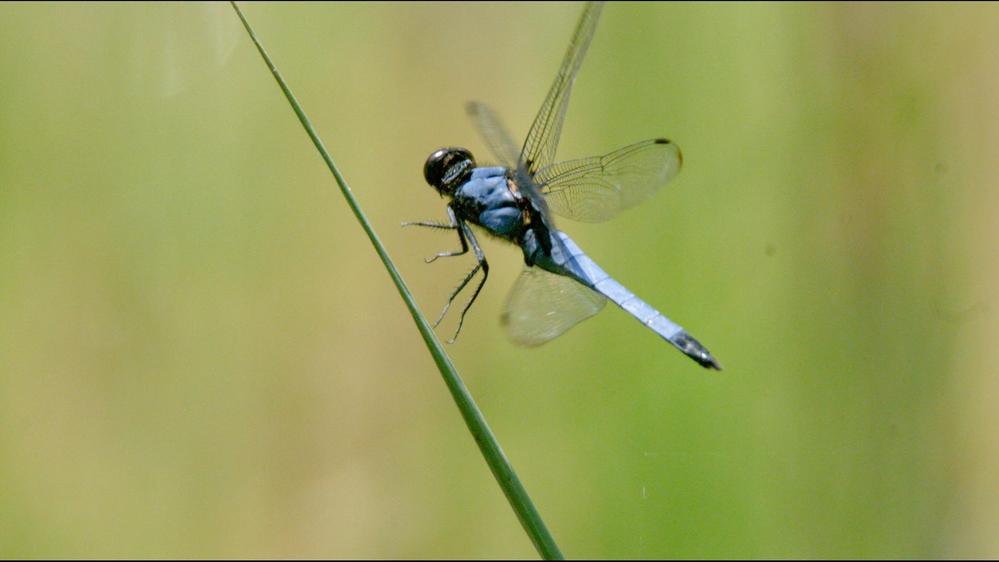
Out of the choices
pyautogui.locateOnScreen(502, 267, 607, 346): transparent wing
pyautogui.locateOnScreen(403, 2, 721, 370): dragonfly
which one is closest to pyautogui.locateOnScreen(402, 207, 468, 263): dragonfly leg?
pyautogui.locateOnScreen(403, 2, 721, 370): dragonfly

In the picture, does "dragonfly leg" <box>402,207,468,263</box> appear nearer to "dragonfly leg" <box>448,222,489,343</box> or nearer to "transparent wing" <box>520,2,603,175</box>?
"dragonfly leg" <box>448,222,489,343</box>

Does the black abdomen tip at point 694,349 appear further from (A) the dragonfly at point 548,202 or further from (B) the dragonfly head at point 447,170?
(B) the dragonfly head at point 447,170

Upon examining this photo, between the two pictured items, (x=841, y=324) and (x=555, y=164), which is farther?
(x=841, y=324)

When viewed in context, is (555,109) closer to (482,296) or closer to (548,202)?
(548,202)

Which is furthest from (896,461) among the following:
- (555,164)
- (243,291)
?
(243,291)

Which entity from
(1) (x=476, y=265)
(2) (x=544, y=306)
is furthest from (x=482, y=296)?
(2) (x=544, y=306)

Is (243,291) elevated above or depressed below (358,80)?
below

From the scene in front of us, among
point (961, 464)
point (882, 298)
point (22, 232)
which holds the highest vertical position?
point (22, 232)

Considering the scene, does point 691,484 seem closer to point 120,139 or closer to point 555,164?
point 555,164
